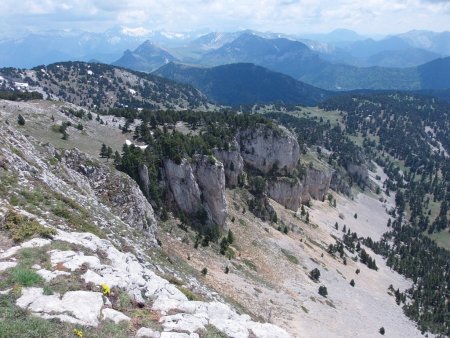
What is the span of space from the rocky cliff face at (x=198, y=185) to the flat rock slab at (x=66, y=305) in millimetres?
61713

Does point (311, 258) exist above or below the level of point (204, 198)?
below

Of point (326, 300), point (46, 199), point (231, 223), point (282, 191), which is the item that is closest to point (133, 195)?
point (46, 199)

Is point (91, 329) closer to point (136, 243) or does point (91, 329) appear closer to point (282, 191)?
point (136, 243)

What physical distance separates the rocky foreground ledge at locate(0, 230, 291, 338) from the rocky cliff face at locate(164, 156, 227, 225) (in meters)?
52.8

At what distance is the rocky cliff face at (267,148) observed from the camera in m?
145

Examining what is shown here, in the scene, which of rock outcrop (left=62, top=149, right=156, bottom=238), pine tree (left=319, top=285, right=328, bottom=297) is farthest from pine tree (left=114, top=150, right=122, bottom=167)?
pine tree (left=319, top=285, right=328, bottom=297)

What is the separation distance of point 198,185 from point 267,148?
2377 inches

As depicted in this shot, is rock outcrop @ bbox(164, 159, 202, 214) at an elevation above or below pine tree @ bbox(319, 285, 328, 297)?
above

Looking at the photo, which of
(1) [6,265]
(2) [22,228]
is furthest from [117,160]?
(1) [6,265]

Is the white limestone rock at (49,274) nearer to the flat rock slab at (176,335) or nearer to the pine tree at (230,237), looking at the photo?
the flat rock slab at (176,335)

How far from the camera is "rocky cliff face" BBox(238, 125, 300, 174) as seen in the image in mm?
144625

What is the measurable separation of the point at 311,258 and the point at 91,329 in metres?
89.3

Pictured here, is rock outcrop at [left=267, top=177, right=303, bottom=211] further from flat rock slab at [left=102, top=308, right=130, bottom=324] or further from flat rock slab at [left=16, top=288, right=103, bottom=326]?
flat rock slab at [left=16, top=288, right=103, bottom=326]

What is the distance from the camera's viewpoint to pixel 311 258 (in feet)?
339
